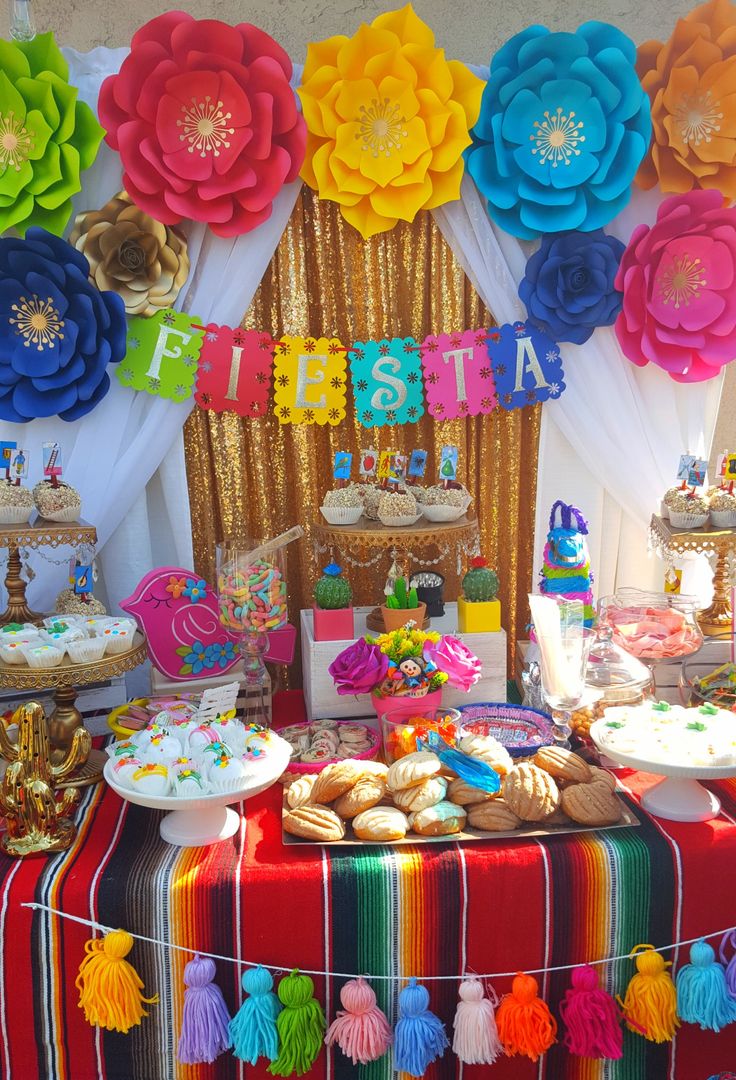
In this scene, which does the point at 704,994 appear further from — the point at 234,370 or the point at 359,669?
the point at 234,370

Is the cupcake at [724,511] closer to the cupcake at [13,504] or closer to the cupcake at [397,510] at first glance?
the cupcake at [397,510]

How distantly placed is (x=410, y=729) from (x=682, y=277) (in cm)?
149

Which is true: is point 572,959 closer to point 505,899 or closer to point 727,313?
point 505,899

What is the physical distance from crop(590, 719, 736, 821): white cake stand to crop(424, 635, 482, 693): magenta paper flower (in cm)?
37

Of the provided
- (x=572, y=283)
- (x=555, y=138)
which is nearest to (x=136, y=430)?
(x=572, y=283)

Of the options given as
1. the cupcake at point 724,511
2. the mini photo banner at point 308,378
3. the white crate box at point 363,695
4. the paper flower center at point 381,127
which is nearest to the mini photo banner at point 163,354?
the mini photo banner at point 308,378

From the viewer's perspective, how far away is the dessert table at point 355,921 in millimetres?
1461

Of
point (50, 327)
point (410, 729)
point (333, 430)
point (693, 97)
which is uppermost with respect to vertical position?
point (693, 97)

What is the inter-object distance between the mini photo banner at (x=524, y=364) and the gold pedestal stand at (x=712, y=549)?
1.59 ft

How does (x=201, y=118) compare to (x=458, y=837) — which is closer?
(x=458, y=837)

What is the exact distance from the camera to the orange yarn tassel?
1.43 meters

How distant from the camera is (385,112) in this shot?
87.1 inches

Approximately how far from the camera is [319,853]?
154cm

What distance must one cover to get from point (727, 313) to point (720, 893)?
1563 mm
